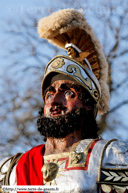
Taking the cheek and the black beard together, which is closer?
the black beard

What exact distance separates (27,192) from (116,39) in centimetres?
711

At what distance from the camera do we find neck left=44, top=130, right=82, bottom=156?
452 centimetres

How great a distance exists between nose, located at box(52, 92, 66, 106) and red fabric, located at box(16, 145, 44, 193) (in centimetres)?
65

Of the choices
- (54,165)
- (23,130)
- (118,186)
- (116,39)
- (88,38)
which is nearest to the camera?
(118,186)

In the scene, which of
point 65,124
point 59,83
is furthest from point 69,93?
point 65,124

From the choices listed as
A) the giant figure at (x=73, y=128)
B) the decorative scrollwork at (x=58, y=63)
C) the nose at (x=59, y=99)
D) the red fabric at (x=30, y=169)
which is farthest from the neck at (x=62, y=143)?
the decorative scrollwork at (x=58, y=63)

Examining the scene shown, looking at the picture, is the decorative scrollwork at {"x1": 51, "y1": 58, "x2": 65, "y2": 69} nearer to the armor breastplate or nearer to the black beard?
the black beard

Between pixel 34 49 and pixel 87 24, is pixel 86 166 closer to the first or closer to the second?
pixel 87 24

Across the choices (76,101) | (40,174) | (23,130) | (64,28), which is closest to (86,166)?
(40,174)

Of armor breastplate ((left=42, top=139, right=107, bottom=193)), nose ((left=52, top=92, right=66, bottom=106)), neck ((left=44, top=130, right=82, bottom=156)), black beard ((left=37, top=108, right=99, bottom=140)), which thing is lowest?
armor breastplate ((left=42, top=139, right=107, bottom=193))

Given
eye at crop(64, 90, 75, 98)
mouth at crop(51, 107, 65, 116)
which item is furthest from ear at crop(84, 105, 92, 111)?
mouth at crop(51, 107, 65, 116)

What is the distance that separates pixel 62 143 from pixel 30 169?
553 millimetres

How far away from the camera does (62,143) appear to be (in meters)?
4.57

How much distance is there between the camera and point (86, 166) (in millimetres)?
4012
